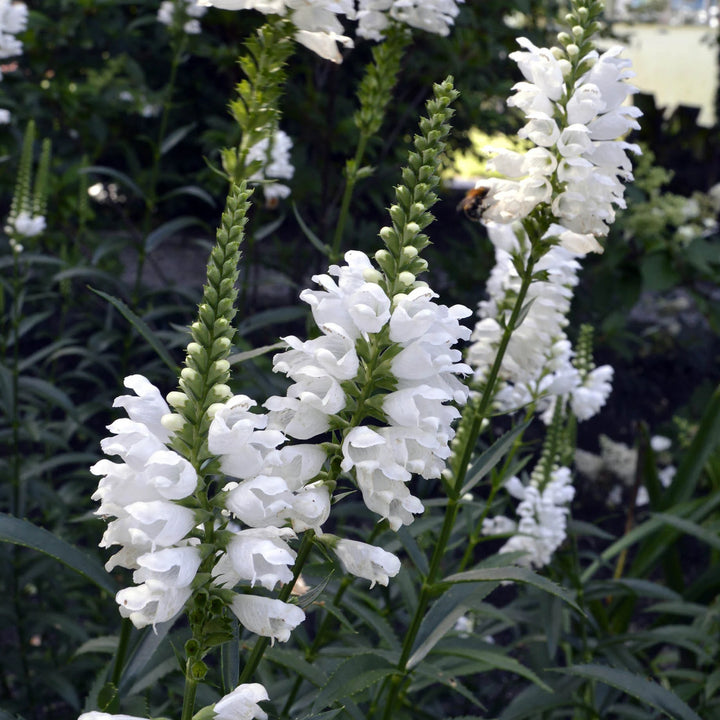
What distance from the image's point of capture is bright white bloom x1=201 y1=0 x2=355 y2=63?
203 cm

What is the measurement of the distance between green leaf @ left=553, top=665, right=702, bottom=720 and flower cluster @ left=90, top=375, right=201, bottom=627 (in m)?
1.07

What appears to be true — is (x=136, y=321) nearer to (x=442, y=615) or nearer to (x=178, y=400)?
(x=178, y=400)

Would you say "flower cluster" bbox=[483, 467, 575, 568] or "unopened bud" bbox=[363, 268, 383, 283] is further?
"flower cluster" bbox=[483, 467, 575, 568]

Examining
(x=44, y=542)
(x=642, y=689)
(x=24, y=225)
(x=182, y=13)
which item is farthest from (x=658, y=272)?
Result: (x=44, y=542)

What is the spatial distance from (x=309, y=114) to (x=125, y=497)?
4.05m

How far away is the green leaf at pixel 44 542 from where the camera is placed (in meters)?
1.25

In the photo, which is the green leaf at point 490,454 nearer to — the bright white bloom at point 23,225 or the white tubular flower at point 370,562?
the white tubular flower at point 370,562

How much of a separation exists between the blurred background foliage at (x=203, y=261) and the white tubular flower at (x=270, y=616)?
169 centimetres

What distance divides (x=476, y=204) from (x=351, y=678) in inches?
47.7

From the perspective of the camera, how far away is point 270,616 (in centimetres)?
114

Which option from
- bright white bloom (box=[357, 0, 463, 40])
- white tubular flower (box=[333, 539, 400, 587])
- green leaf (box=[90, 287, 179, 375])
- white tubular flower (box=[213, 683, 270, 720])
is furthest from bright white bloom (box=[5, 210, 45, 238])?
white tubular flower (box=[213, 683, 270, 720])

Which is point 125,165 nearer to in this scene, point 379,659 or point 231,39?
point 231,39

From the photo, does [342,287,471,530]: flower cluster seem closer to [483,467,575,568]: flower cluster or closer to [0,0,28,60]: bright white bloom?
[483,467,575,568]: flower cluster

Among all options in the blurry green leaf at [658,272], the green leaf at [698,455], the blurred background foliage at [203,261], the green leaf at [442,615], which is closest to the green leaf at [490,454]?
the green leaf at [442,615]
